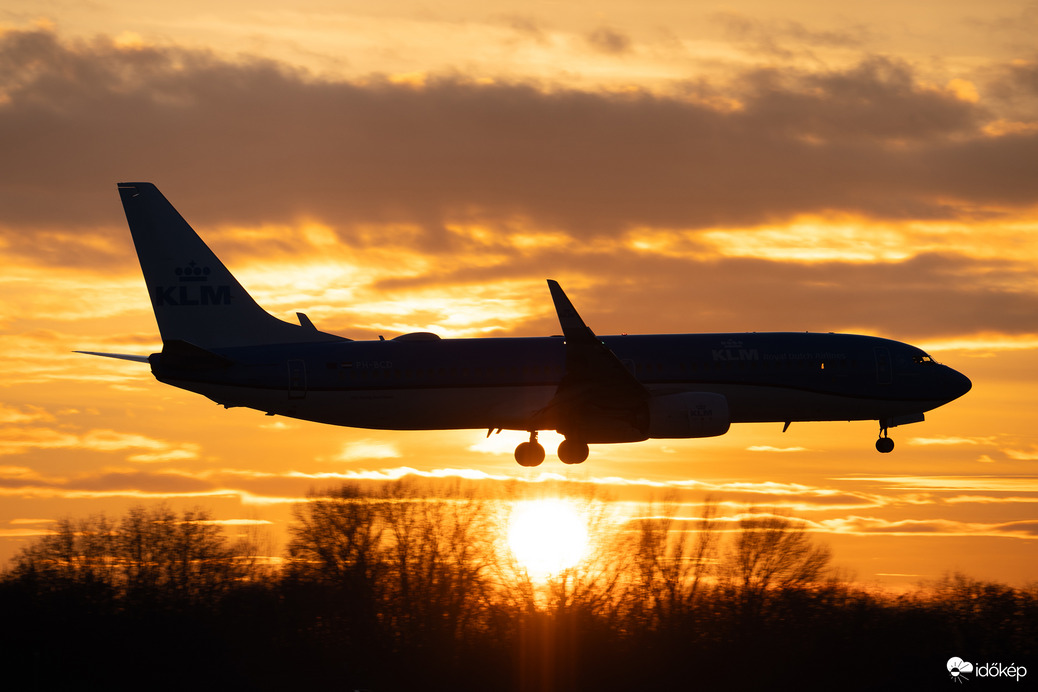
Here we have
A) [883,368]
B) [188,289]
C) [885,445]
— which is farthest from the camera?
[885,445]

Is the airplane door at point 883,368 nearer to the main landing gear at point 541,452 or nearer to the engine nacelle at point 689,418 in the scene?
the engine nacelle at point 689,418

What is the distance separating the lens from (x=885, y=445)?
46875mm

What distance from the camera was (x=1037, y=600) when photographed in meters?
128

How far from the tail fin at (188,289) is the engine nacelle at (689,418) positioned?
13.1 m

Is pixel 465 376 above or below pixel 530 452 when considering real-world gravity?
above

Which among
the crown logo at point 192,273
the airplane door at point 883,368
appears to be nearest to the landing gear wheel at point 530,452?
the crown logo at point 192,273

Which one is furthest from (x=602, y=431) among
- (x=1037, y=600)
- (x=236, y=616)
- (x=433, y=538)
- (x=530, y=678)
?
(x=1037, y=600)

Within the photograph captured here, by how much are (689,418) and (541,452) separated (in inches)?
271

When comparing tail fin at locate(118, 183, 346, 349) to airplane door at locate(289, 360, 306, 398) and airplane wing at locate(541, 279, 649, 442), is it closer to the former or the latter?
airplane door at locate(289, 360, 306, 398)

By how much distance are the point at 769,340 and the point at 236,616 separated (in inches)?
3474

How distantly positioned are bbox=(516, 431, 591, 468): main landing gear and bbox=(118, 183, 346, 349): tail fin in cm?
869

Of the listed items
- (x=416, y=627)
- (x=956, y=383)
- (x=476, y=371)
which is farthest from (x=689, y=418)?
(x=416, y=627)

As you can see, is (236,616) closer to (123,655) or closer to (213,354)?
(123,655)

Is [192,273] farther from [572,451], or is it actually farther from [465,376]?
[572,451]
